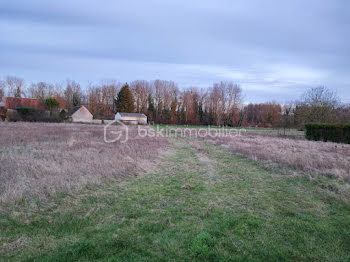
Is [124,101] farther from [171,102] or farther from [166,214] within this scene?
[166,214]

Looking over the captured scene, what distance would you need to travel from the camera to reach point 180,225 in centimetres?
365

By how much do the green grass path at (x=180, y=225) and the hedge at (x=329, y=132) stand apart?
1875 centimetres

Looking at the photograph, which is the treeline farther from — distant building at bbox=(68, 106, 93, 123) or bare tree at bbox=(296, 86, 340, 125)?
bare tree at bbox=(296, 86, 340, 125)

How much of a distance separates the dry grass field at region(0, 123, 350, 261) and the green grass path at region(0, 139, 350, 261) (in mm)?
16

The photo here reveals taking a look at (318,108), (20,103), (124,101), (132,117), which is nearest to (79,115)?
(132,117)

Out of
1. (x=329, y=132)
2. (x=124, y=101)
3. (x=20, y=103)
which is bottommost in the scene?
(x=329, y=132)

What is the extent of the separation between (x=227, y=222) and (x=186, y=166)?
190 inches

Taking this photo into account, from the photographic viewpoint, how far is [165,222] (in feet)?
12.3

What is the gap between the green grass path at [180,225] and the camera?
285 centimetres

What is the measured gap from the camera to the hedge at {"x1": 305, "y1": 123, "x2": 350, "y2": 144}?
65.6 feet

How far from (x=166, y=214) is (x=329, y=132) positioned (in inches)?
934

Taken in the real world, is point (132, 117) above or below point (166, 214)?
above

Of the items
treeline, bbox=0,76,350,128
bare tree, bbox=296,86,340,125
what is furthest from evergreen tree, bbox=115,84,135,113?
bare tree, bbox=296,86,340,125

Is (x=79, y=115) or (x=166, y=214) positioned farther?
(x=79, y=115)
